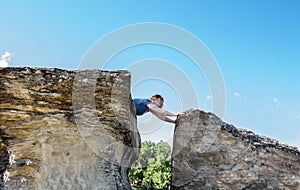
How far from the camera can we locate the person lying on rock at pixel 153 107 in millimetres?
6867

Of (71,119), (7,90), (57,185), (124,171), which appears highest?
(7,90)

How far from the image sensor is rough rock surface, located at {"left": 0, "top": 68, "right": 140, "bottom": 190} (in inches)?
219

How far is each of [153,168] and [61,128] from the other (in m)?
3.77

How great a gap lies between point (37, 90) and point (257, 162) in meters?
3.95

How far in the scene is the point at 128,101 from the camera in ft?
19.8

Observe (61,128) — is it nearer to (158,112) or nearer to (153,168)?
(158,112)

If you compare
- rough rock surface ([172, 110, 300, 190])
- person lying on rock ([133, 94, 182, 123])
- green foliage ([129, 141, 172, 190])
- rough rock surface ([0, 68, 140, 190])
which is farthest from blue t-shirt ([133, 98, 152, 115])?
green foliage ([129, 141, 172, 190])

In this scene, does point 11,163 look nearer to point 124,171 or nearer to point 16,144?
point 16,144

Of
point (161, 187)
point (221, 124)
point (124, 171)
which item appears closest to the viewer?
point (124, 171)

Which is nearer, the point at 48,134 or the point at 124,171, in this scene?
the point at 48,134

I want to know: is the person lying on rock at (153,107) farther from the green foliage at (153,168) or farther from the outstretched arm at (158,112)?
the green foliage at (153,168)

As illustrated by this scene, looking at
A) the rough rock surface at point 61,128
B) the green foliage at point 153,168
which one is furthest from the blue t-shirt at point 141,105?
the green foliage at point 153,168

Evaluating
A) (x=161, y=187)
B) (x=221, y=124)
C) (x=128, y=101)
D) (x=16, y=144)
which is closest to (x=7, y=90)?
(x=16, y=144)

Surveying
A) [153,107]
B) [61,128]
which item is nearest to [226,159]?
[153,107]
